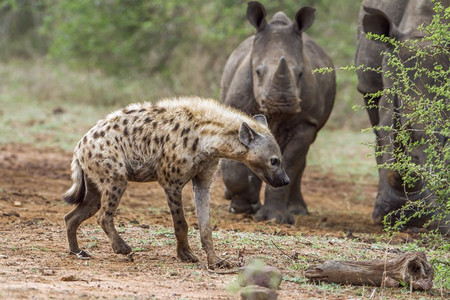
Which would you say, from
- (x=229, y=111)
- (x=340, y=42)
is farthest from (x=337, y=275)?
(x=340, y=42)

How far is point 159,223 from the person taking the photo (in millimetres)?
9078

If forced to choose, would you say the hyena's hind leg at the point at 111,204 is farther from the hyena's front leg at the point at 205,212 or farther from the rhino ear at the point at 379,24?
the rhino ear at the point at 379,24

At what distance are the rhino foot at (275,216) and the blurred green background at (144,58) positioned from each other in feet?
25.2

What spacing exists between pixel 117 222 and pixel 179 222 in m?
2.13

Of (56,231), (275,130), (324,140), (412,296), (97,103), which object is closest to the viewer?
(412,296)

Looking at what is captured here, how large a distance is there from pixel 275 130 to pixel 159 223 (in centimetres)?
192

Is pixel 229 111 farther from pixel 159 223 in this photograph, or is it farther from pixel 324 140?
pixel 324 140

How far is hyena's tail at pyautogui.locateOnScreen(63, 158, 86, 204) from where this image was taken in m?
7.09

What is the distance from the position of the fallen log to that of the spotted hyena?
2.91ft

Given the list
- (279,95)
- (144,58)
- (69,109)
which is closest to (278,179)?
(279,95)

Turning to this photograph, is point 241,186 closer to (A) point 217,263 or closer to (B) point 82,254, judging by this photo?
(B) point 82,254

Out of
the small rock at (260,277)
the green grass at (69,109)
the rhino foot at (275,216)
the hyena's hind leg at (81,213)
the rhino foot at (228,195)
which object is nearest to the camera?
the small rock at (260,277)

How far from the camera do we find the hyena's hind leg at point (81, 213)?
23.1 ft

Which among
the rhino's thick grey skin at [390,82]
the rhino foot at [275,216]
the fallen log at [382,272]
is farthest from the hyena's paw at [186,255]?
the rhino foot at [275,216]
